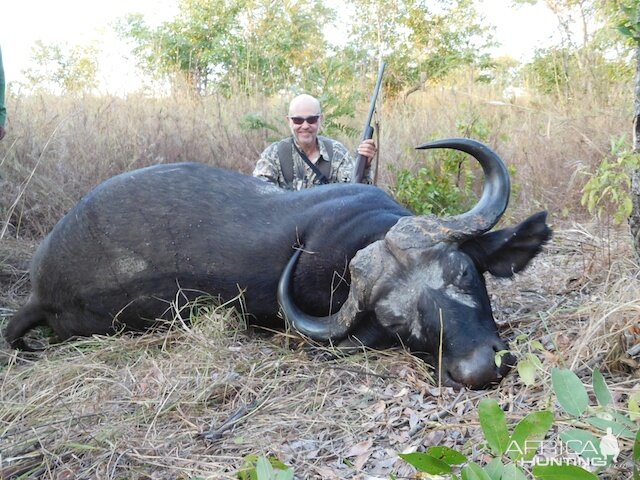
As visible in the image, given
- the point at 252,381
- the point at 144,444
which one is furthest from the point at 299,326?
the point at 144,444

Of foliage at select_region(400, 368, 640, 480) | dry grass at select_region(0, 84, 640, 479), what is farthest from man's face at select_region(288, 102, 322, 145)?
foliage at select_region(400, 368, 640, 480)

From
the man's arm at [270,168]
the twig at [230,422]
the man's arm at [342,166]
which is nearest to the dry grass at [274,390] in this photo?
the twig at [230,422]

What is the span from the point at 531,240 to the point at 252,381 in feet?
4.97

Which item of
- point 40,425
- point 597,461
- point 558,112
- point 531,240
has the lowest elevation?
point 40,425

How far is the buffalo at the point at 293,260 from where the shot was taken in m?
2.98

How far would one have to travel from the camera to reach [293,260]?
3.41m

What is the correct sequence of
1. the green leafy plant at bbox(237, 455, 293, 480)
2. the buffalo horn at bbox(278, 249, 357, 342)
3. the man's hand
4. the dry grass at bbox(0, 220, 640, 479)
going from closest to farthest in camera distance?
the green leafy plant at bbox(237, 455, 293, 480) → the dry grass at bbox(0, 220, 640, 479) → the buffalo horn at bbox(278, 249, 357, 342) → the man's hand

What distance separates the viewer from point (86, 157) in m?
6.53

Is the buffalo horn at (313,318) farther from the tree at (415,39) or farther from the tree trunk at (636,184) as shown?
the tree at (415,39)

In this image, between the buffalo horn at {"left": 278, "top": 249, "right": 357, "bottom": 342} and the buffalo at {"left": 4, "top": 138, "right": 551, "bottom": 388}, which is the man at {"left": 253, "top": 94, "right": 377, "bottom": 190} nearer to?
the buffalo at {"left": 4, "top": 138, "right": 551, "bottom": 388}

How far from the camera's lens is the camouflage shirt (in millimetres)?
5733

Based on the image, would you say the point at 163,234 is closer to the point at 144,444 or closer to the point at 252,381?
the point at 252,381

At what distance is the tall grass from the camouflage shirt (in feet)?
2.32

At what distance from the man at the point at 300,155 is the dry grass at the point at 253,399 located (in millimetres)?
2310
